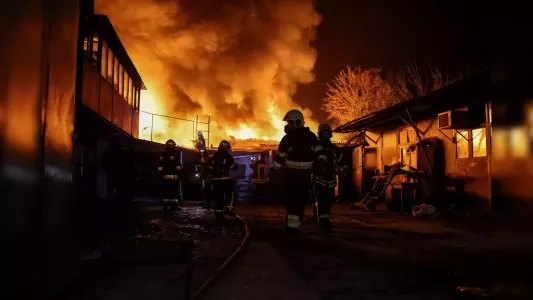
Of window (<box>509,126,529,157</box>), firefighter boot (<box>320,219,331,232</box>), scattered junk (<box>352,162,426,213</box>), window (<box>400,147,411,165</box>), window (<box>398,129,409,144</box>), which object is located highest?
window (<box>398,129,409,144</box>)

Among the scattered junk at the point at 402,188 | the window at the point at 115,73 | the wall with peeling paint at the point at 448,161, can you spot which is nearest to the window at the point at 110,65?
the window at the point at 115,73

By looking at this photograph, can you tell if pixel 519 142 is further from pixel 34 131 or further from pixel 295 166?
pixel 295 166

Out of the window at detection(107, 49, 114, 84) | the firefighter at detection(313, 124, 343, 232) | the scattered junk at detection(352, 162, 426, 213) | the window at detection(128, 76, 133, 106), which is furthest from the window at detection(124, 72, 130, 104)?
the firefighter at detection(313, 124, 343, 232)

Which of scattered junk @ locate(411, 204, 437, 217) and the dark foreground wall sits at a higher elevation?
the dark foreground wall

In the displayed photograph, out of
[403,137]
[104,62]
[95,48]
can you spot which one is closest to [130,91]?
[104,62]

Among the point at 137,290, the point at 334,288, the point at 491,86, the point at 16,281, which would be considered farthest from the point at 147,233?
the point at 491,86

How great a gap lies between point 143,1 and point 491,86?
3708cm

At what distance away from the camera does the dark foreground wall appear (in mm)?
2191

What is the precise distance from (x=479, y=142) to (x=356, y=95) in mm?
32749

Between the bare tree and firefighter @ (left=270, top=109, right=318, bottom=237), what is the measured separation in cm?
3708

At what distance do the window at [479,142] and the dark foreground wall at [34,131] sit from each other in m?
11.3

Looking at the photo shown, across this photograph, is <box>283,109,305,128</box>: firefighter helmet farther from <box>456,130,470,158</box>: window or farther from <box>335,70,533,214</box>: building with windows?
<box>456,130,470,158</box>: window

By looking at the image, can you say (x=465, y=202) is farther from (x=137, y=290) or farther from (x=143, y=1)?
(x=143, y=1)

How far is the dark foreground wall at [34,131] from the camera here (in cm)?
219
